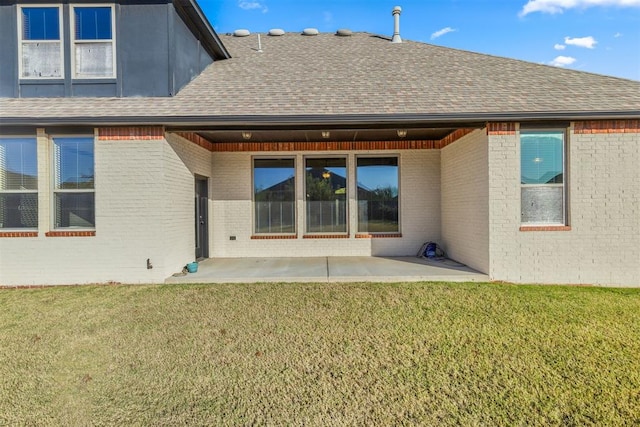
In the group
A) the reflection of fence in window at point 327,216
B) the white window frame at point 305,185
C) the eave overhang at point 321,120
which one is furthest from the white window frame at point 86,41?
the reflection of fence in window at point 327,216

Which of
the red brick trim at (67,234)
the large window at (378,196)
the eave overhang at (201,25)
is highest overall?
the eave overhang at (201,25)

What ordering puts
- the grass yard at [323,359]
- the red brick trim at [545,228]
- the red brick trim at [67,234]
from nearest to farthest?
1. the grass yard at [323,359]
2. the red brick trim at [545,228]
3. the red brick trim at [67,234]

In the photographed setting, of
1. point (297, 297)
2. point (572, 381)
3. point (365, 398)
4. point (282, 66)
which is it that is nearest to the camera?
point (365, 398)

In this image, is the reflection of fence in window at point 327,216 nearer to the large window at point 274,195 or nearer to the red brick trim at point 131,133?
the large window at point 274,195

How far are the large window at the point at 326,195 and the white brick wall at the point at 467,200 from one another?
2.80 m

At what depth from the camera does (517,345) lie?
386cm

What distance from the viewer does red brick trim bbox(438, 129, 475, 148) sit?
7.62m

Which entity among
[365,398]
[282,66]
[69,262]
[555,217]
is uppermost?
[282,66]

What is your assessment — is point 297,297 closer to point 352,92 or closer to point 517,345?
point 517,345

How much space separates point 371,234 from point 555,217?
14.3 ft

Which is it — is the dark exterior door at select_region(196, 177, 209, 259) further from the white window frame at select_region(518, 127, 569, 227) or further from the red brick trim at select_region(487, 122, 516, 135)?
the white window frame at select_region(518, 127, 569, 227)

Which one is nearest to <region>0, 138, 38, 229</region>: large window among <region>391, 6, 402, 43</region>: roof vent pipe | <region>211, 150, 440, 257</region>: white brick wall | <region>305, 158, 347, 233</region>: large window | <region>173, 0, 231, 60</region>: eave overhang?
<region>211, 150, 440, 257</region>: white brick wall

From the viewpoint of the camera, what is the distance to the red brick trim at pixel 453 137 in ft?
25.0

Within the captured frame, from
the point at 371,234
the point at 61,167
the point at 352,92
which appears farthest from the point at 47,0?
the point at 371,234
